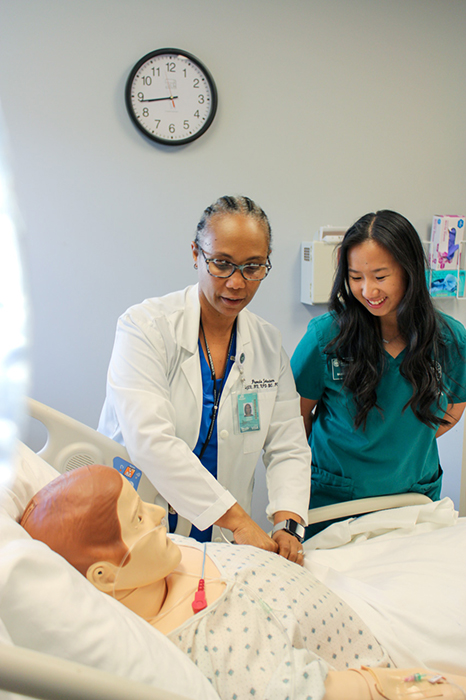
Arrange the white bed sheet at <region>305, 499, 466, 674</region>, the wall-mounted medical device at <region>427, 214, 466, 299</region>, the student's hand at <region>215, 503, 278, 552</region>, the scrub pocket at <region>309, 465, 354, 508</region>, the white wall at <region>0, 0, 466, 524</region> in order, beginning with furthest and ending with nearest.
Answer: the wall-mounted medical device at <region>427, 214, 466, 299</region> → the white wall at <region>0, 0, 466, 524</region> → the scrub pocket at <region>309, 465, 354, 508</region> → the student's hand at <region>215, 503, 278, 552</region> → the white bed sheet at <region>305, 499, 466, 674</region>

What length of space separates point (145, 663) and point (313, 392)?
3.41 ft

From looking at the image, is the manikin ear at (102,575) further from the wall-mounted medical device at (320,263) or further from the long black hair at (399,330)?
the wall-mounted medical device at (320,263)

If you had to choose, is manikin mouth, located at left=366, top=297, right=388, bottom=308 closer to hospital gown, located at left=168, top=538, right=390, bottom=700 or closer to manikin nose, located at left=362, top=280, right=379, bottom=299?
manikin nose, located at left=362, top=280, right=379, bottom=299

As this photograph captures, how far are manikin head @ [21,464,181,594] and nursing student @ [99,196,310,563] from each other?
336 mm

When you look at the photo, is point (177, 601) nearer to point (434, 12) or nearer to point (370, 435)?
point (370, 435)

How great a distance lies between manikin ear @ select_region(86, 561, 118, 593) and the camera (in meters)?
0.89

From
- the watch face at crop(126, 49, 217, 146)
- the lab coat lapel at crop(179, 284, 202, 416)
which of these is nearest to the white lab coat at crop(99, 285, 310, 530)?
the lab coat lapel at crop(179, 284, 202, 416)

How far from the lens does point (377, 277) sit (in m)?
1.40

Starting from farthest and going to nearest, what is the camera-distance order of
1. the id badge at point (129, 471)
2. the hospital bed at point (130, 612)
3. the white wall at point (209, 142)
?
the white wall at point (209, 142) < the id badge at point (129, 471) < the hospital bed at point (130, 612)

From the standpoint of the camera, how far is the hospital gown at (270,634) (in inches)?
32.8

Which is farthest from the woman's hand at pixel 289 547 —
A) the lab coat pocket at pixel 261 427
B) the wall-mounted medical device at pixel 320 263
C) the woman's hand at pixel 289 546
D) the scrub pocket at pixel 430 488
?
the wall-mounted medical device at pixel 320 263

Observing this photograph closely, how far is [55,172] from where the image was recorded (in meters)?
2.17

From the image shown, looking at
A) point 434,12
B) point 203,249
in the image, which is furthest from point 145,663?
point 434,12

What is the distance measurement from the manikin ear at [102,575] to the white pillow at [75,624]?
72mm
